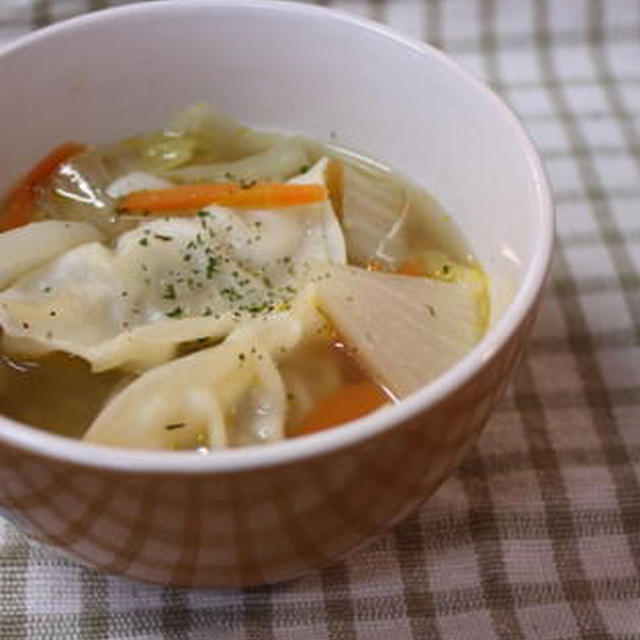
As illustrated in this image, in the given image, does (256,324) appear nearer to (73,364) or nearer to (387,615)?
(73,364)

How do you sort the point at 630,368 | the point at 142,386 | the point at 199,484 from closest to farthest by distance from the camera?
the point at 199,484 → the point at 142,386 → the point at 630,368

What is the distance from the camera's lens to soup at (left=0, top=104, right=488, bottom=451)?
1.09 meters

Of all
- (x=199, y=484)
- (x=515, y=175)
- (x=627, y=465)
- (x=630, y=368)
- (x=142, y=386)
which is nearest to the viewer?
(x=199, y=484)

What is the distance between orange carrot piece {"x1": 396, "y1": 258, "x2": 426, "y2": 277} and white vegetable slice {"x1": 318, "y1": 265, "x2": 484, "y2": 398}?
0.23ft

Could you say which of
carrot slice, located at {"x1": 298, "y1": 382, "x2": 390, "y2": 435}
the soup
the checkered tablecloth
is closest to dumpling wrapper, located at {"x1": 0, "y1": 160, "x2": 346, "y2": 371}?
the soup

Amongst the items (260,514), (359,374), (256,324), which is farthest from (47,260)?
(260,514)

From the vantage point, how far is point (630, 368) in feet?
4.55

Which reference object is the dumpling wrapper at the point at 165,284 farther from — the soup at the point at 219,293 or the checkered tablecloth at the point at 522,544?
the checkered tablecloth at the point at 522,544

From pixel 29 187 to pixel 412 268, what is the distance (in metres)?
0.45

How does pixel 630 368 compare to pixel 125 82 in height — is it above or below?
below

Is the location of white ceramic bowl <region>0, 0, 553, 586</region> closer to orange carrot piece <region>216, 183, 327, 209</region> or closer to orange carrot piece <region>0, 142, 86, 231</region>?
orange carrot piece <region>0, 142, 86, 231</region>

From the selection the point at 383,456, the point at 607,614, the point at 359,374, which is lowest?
the point at 607,614

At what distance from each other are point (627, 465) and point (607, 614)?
202 mm

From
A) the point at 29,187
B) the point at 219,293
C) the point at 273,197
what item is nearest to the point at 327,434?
the point at 219,293
